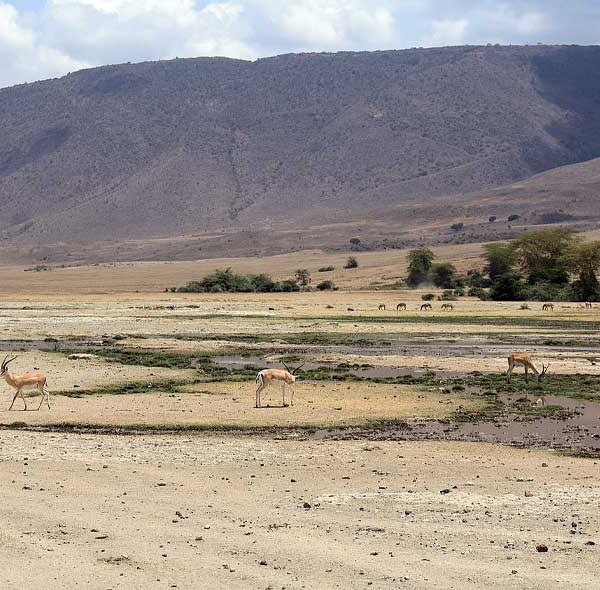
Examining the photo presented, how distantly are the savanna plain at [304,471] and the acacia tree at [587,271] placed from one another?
36.9 metres

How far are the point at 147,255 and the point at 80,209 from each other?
40.3 m

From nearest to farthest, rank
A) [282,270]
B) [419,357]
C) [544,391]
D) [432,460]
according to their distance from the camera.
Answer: [432,460], [544,391], [419,357], [282,270]

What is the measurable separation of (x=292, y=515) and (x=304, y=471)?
2.74 metres

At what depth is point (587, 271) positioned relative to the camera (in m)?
76.1

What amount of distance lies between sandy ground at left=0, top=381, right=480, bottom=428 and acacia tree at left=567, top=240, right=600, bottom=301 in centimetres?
5045

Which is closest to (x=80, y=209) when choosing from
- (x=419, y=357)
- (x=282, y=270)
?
(x=282, y=270)

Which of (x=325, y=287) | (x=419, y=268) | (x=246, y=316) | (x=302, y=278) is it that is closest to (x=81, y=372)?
(x=246, y=316)

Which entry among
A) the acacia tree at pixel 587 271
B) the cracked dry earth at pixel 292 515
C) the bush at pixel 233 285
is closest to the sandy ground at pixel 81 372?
the cracked dry earth at pixel 292 515

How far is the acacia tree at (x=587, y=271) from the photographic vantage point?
75250mm

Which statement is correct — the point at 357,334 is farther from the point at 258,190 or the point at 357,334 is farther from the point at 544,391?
the point at 258,190

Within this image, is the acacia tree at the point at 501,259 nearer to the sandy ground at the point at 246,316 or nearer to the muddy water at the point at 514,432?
the sandy ground at the point at 246,316

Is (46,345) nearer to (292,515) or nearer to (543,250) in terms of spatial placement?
(292,515)

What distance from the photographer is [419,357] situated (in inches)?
1416

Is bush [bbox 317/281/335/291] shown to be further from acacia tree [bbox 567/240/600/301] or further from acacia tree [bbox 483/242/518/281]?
acacia tree [bbox 567/240/600/301]
